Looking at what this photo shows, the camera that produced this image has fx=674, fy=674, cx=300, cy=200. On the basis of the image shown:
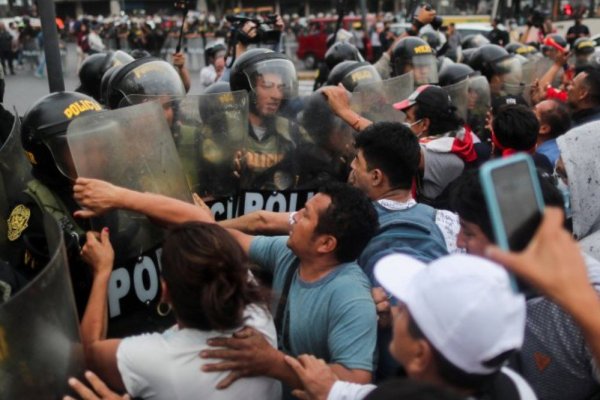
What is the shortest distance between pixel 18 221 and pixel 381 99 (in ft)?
7.57

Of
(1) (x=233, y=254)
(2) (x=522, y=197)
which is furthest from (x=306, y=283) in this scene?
(2) (x=522, y=197)

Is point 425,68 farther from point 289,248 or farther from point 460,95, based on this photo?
point 289,248

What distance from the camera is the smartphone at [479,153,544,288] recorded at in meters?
1.24

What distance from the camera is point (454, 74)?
5805mm

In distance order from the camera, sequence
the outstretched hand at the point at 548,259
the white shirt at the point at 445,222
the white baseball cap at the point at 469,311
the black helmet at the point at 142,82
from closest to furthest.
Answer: the outstretched hand at the point at 548,259, the white baseball cap at the point at 469,311, the white shirt at the point at 445,222, the black helmet at the point at 142,82

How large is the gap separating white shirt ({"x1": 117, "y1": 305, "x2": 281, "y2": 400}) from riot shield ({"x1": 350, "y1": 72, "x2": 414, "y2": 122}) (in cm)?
219

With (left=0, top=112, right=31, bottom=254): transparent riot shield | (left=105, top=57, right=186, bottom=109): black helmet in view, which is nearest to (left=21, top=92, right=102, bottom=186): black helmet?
(left=0, top=112, right=31, bottom=254): transparent riot shield

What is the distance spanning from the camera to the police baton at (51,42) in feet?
10.9

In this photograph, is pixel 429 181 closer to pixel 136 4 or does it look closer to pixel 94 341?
pixel 94 341

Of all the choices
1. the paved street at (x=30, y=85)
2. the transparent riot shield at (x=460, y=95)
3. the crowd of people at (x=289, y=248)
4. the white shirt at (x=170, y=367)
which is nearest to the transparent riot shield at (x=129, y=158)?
the crowd of people at (x=289, y=248)

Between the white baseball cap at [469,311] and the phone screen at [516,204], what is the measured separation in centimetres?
14

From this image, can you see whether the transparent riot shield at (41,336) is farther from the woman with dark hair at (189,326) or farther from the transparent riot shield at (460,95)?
the transparent riot shield at (460,95)

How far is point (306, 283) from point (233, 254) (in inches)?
19.8

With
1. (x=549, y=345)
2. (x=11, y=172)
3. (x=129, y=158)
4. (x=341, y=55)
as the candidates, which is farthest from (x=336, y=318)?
(x=341, y=55)
